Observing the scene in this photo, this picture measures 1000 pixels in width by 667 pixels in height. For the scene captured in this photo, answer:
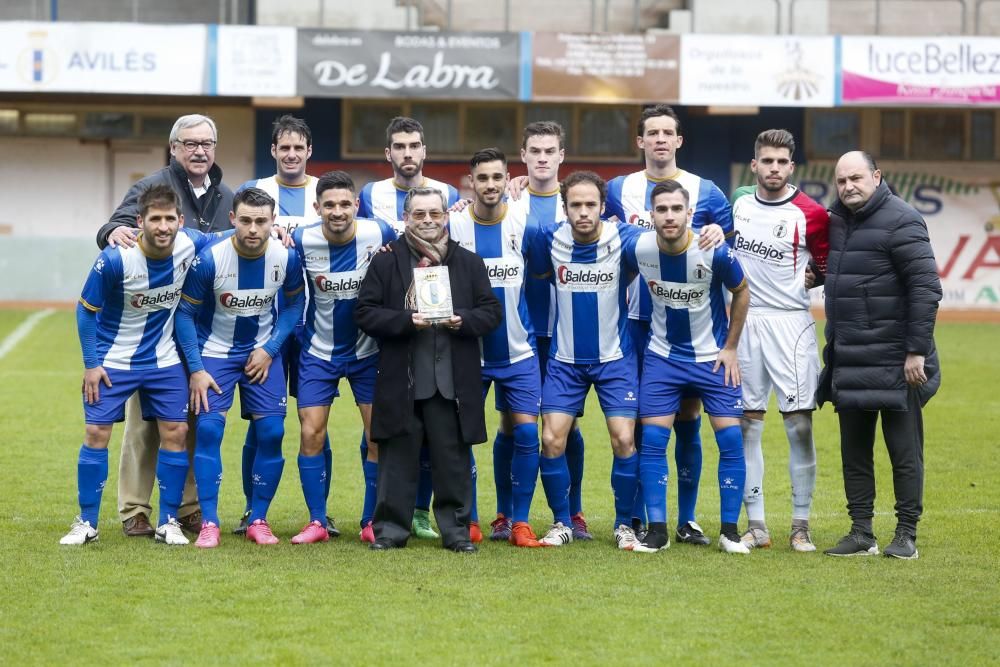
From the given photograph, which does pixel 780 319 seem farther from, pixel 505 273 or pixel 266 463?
pixel 266 463

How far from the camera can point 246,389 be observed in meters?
6.99

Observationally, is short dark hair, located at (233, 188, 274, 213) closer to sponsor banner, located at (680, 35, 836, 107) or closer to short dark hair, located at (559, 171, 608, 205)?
short dark hair, located at (559, 171, 608, 205)

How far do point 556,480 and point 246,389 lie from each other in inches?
61.5

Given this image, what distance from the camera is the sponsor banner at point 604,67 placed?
20953 millimetres

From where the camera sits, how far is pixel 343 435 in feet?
35.8

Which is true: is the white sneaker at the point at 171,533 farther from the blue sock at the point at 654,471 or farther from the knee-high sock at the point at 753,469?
the knee-high sock at the point at 753,469

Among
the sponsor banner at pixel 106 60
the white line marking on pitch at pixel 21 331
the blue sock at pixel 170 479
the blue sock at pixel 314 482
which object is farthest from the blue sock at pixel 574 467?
the sponsor banner at pixel 106 60

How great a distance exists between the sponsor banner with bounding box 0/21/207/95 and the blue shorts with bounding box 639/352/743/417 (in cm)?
1509

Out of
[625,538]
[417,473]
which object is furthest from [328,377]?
[625,538]

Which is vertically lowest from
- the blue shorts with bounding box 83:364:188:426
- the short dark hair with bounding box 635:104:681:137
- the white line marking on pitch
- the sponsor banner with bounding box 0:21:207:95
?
the blue shorts with bounding box 83:364:188:426

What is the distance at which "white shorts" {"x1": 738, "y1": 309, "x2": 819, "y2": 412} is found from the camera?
6.84 m

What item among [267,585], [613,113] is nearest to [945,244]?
[613,113]

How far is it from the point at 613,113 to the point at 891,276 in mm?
16862

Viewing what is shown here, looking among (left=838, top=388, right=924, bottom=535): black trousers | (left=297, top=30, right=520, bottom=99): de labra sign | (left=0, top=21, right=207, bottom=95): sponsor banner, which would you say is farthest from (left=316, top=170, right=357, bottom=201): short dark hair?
(left=0, top=21, right=207, bottom=95): sponsor banner
